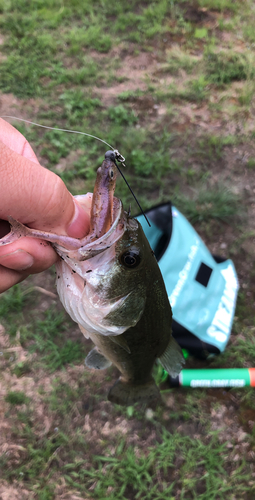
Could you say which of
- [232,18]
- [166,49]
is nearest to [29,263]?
[166,49]

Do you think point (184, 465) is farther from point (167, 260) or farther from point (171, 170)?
point (171, 170)

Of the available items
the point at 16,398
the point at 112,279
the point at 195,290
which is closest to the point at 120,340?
the point at 112,279

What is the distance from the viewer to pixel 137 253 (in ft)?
4.33

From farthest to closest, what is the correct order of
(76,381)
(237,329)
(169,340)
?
(237,329) → (76,381) → (169,340)

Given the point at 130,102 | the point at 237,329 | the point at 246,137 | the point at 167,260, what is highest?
the point at 130,102

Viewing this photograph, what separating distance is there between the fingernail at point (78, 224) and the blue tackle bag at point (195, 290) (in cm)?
143

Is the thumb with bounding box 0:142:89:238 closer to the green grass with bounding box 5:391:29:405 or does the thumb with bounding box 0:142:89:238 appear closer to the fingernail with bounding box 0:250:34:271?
the fingernail with bounding box 0:250:34:271

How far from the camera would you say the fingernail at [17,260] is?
4.25ft

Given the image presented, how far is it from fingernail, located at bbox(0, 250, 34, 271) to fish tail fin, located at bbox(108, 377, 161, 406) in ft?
3.95

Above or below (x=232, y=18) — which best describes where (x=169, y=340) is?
below

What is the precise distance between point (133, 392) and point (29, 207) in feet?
4.91

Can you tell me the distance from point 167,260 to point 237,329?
1.00m

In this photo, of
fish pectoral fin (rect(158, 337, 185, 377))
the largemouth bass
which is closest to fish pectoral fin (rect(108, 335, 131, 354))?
the largemouth bass

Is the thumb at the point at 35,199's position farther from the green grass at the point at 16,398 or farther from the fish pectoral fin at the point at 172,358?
the green grass at the point at 16,398
